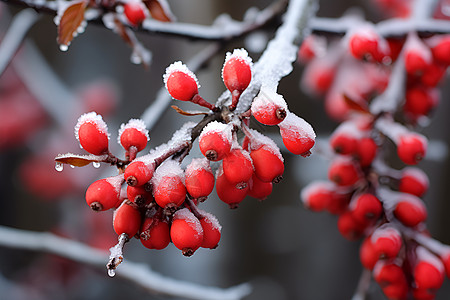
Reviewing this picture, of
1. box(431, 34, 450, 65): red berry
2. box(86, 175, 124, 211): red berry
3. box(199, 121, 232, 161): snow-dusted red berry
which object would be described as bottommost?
box(86, 175, 124, 211): red berry

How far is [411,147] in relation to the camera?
2.38 feet

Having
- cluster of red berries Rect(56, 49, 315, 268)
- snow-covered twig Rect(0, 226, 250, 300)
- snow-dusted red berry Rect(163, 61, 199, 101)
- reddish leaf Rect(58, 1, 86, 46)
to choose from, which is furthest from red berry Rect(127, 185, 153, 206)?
snow-covered twig Rect(0, 226, 250, 300)

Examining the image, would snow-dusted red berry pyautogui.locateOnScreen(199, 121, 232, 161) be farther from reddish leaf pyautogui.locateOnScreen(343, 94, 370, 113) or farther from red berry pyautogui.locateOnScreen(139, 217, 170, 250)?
reddish leaf pyautogui.locateOnScreen(343, 94, 370, 113)

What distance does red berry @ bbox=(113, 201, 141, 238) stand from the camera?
417 mm

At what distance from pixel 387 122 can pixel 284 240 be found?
1.92 m

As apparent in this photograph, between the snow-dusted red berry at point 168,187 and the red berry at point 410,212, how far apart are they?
1.68 ft

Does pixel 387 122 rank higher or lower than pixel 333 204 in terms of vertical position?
higher

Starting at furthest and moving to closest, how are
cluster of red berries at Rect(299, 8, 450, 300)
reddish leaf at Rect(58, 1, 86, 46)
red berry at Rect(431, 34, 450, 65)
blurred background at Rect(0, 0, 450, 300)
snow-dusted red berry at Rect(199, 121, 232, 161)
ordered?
blurred background at Rect(0, 0, 450, 300), red berry at Rect(431, 34, 450, 65), cluster of red berries at Rect(299, 8, 450, 300), reddish leaf at Rect(58, 1, 86, 46), snow-dusted red berry at Rect(199, 121, 232, 161)

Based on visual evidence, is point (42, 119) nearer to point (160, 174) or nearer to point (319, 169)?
point (319, 169)

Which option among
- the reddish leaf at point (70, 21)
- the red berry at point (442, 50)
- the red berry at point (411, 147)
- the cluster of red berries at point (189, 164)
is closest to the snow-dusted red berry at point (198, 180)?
the cluster of red berries at point (189, 164)

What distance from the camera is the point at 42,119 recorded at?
1.84 m

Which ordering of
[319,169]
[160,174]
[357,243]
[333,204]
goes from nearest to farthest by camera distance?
[160,174] < [333,204] < [319,169] < [357,243]

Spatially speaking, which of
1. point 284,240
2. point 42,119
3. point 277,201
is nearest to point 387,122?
point 42,119

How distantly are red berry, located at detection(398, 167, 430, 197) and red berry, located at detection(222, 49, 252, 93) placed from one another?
536 mm
